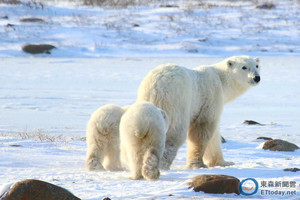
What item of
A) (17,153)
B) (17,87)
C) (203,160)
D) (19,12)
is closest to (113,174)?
(17,153)

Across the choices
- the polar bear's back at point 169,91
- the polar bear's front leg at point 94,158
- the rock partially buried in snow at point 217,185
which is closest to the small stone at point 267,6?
the polar bear's back at point 169,91

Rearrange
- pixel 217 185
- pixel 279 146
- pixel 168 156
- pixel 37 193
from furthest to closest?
pixel 279 146 → pixel 168 156 → pixel 217 185 → pixel 37 193

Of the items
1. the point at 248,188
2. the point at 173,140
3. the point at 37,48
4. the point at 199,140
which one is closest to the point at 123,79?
the point at 37,48

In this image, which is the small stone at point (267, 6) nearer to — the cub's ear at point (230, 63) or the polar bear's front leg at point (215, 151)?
the cub's ear at point (230, 63)

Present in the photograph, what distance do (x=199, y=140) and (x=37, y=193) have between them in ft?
9.88

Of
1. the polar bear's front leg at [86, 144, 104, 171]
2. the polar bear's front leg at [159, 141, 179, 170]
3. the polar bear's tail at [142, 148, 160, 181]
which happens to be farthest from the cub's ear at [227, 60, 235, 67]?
the polar bear's tail at [142, 148, 160, 181]

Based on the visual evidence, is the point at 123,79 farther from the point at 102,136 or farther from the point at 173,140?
the point at 102,136

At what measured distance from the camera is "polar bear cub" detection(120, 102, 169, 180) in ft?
14.8

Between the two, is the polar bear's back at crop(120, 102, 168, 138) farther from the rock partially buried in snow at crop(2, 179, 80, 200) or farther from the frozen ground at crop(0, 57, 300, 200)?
the rock partially buried in snow at crop(2, 179, 80, 200)

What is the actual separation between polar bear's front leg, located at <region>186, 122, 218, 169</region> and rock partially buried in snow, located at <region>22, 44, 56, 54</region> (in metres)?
17.0

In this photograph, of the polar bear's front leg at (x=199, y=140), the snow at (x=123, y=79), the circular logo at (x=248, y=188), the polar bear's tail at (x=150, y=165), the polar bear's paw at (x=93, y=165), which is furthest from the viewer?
the polar bear's front leg at (x=199, y=140)

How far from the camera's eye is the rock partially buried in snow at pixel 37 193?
11.2ft

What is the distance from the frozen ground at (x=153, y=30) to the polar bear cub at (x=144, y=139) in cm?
1776

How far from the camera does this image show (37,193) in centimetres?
343
